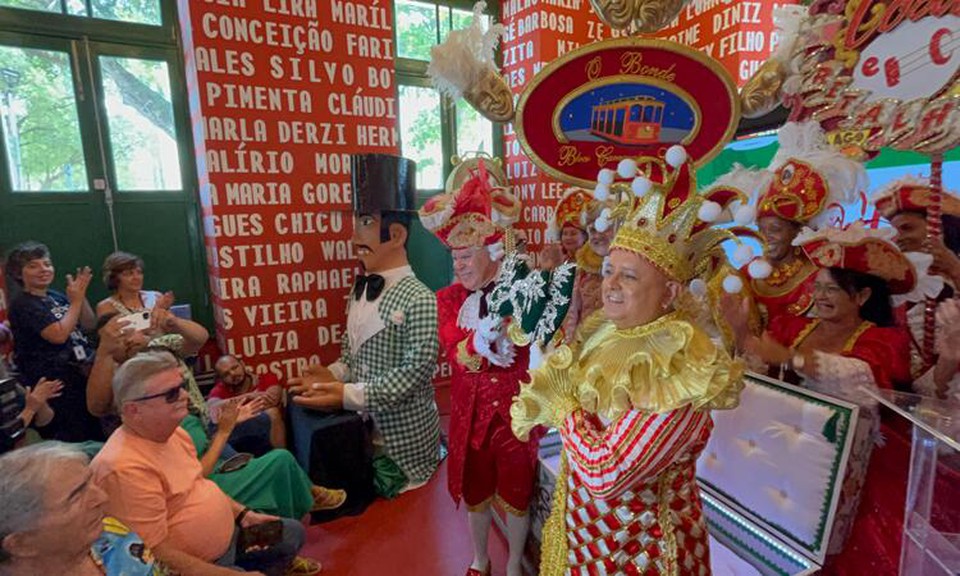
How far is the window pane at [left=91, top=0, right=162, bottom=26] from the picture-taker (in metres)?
3.26

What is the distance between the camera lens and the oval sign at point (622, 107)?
4.67 feet

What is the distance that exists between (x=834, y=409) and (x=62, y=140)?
174 inches

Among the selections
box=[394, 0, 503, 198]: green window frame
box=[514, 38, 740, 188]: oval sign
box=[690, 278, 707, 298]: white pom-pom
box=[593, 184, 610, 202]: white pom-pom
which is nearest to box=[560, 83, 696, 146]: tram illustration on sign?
box=[514, 38, 740, 188]: oval sign

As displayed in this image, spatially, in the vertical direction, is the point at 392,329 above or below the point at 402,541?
above

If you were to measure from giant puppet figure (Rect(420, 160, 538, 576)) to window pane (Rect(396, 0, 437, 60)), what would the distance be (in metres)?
2.97

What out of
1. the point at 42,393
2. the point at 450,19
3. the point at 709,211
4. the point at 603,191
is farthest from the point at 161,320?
the point at 450,19

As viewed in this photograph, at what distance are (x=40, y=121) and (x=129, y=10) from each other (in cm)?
95

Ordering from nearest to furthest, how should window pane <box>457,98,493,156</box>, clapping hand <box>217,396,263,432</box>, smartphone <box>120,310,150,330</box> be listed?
clapping hand <box>217,396,263,432</box> → smartphone <box>120,310,150,330</box> → window pane <box>457,98,493,156</box>

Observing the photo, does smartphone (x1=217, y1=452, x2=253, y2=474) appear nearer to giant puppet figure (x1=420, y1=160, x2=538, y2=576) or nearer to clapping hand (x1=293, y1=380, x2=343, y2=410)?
clapping hand (x1=293, y1=380, x2=343, y2=410)

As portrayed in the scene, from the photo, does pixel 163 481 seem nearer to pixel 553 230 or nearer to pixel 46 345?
pixel 46 345

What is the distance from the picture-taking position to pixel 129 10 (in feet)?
11.0

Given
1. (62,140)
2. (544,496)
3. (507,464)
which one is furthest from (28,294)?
(544,496)

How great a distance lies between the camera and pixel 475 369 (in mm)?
1935

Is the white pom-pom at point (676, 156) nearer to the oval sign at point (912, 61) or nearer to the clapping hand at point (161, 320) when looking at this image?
the oval sign at point (912, 61)
